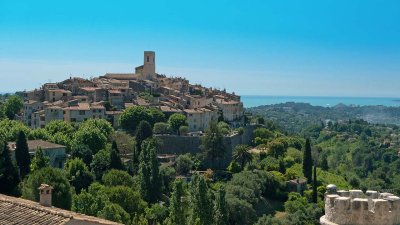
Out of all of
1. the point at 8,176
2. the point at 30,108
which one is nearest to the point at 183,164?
the point at 8,176

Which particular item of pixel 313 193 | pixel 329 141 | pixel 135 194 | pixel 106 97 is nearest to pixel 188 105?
pixel 106 97

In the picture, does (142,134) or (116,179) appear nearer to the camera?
(116,179)

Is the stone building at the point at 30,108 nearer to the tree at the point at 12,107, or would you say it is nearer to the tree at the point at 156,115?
the tree at the point at 12,107

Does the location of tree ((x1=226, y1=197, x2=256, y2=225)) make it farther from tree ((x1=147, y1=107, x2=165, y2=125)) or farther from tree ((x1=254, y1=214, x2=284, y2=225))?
tree ((x1=147, y1=107, x2=165, y2=125))

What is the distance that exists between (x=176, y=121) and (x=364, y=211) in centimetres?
4817

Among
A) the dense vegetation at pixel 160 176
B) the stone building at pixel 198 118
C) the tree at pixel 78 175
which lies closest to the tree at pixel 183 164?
the dense vegetation at pixel 160 176

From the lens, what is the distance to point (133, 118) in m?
54.3

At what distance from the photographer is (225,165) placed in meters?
51.0

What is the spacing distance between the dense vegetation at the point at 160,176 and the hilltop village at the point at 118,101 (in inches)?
151

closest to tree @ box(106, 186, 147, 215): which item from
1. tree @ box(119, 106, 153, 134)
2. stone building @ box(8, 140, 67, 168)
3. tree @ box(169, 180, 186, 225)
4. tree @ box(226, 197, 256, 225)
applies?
tree @ box(169, 180, 186, 225)

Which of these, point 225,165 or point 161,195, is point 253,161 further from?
point 161,195

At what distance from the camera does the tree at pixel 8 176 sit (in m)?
29.5

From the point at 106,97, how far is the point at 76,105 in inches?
256

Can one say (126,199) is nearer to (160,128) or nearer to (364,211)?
(160,128)
